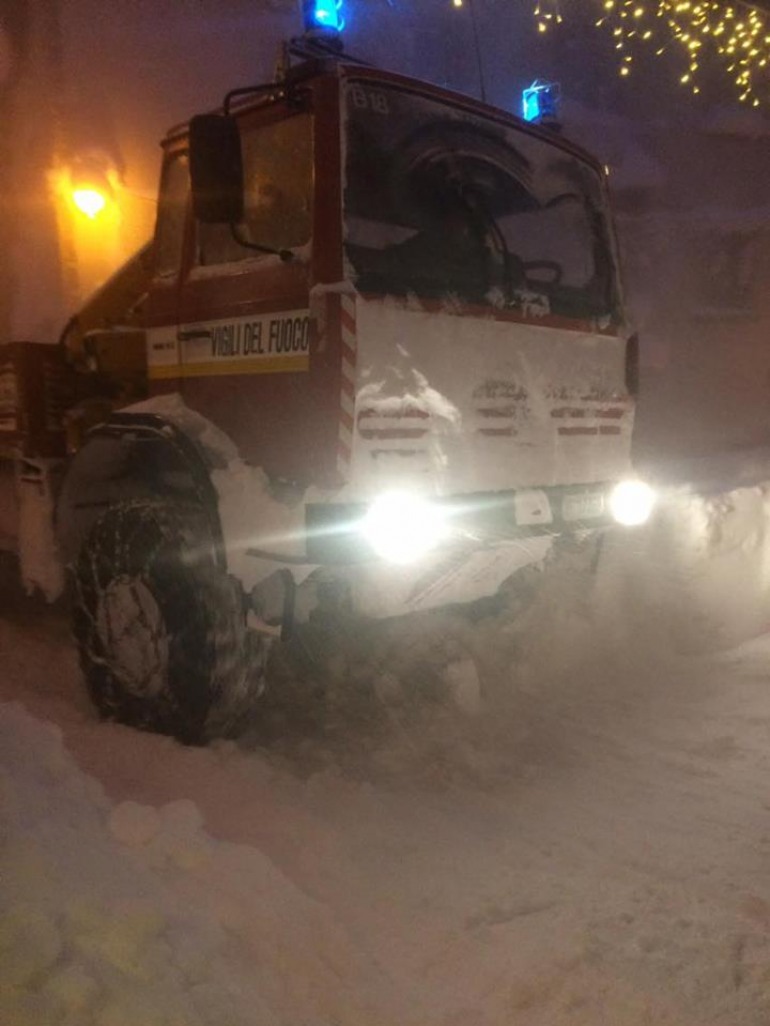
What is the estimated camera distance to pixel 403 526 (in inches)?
135

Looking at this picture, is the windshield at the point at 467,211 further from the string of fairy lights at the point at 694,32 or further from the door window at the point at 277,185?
the string of fairy lights at the point at 694,32

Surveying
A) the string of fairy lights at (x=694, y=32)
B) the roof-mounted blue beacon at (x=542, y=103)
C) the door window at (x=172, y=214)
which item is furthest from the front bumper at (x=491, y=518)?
the string of fairy lights at (x=694, y=32)

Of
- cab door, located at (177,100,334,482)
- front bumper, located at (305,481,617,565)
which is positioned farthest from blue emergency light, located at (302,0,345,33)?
front bumper, located at (305,481,617,565)

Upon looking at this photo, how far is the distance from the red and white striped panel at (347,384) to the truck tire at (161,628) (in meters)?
0.79

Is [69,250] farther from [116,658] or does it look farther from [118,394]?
[116,658]

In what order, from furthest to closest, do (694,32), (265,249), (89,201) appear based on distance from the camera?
(694,32) → (89,201) → (265,249)

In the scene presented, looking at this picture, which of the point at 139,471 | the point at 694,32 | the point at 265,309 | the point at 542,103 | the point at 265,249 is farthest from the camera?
the point at 694,32

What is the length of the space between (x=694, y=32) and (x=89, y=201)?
8.46 meters

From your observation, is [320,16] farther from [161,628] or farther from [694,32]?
[694,32]

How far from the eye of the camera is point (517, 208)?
4102mm

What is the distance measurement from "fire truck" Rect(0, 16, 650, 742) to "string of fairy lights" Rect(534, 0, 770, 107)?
8.13 meters

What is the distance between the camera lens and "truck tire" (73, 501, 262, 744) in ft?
11.9

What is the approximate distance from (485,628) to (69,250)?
703 centimetres

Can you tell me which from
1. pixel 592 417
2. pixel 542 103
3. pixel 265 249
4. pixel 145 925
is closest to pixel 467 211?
pixel 265 249
